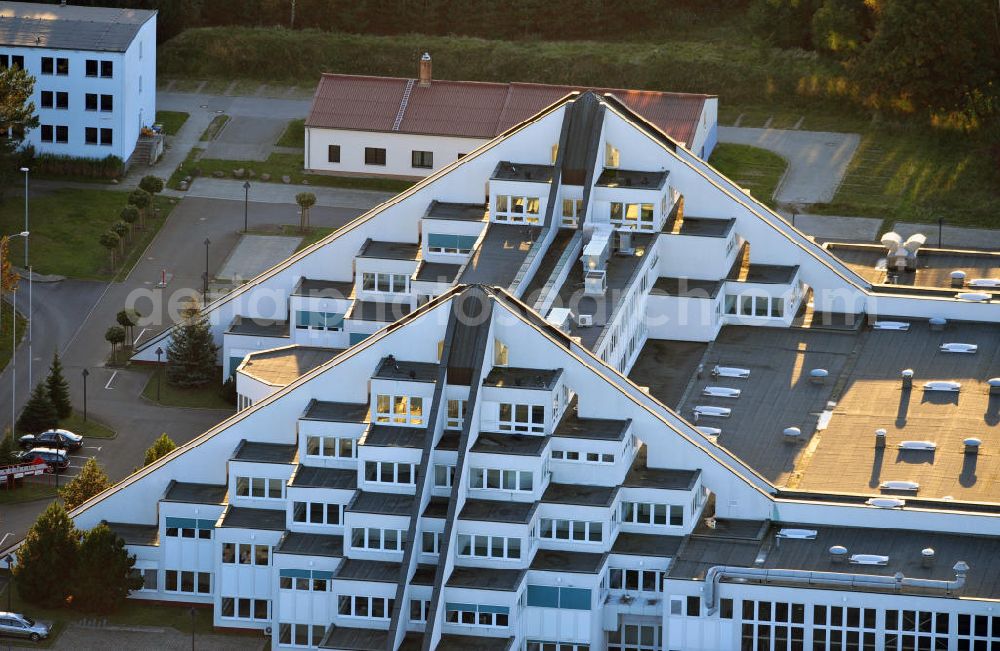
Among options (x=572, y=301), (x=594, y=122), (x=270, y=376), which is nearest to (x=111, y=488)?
(x=270, y=376)

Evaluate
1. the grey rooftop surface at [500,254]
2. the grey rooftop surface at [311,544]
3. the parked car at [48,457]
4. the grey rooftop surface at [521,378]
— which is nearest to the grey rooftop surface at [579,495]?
the grey rooftop surface at [521,378]

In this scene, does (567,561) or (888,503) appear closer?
(567,561)

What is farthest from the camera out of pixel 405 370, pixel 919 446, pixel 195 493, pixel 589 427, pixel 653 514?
pixel 919 446

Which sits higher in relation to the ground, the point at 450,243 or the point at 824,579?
the point at 450,243

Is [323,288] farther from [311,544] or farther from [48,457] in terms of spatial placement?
[311,544]

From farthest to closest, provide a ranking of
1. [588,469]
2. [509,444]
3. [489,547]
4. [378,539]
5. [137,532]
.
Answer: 1. [137,532]
2. [588,469]
3. [509,444]
4. [378,539]
5. [489,547]

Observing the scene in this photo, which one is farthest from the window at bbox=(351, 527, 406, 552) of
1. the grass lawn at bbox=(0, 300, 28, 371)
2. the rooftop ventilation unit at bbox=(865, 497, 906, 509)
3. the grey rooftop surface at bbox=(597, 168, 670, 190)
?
the grass lawn at bbox=(0, 300, 28, 371)

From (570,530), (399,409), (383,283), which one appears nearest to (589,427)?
(570,530)
